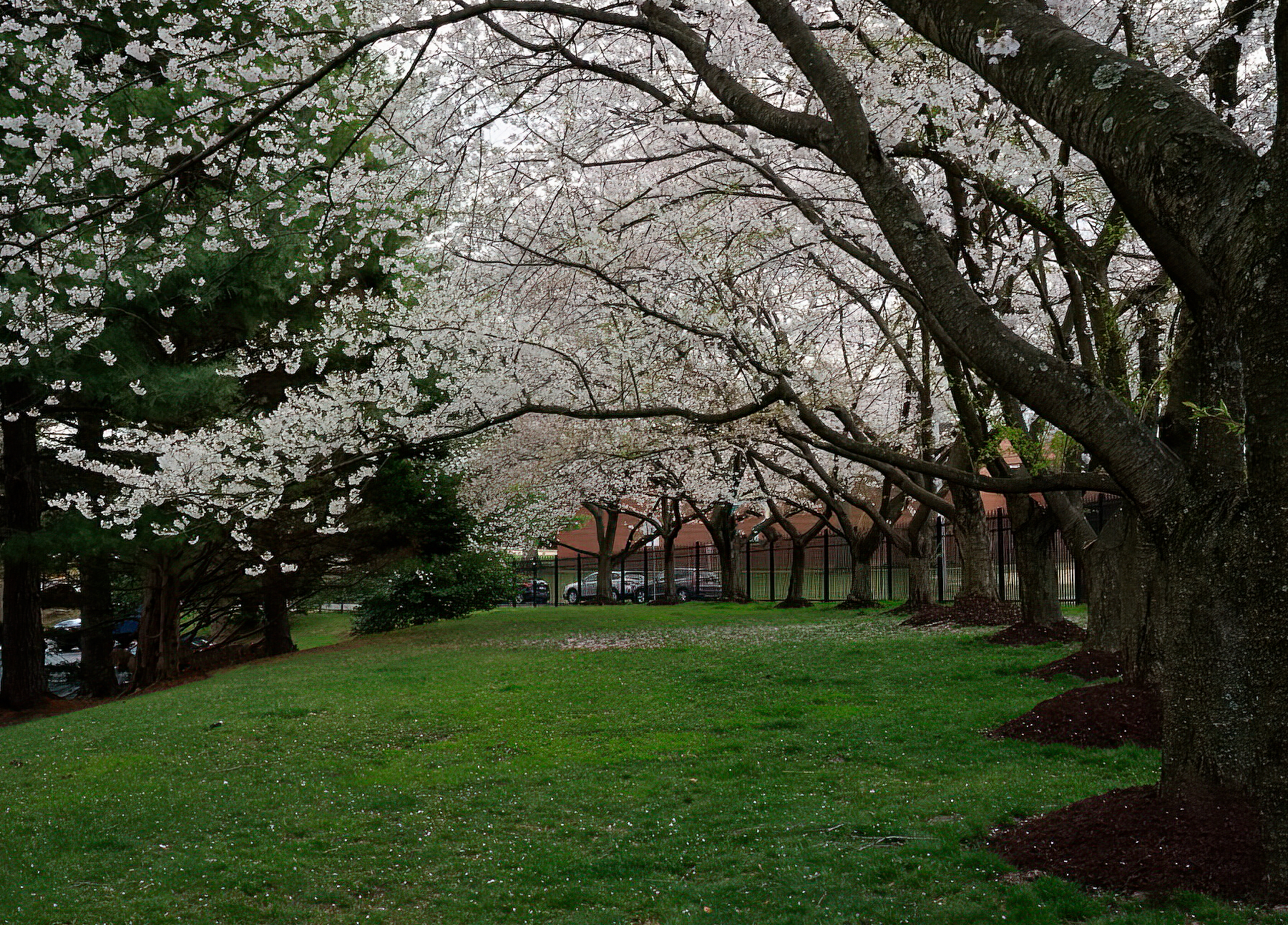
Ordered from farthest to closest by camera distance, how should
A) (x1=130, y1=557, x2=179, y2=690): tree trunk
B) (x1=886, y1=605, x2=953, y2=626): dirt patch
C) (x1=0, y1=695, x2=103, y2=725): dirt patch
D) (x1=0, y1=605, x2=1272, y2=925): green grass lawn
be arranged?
(x1=130, y1=557, x2=179, y2=690): tree trunk < (x1=886, y1=605, x2=953, y2=626): dirt patch < (x1=0, y1=695, x2=103, y2=725): dirt patch < (x1=0, y1=605, x2=1272, y2=925): green grass lawn

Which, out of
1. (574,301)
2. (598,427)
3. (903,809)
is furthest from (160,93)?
(903,809)

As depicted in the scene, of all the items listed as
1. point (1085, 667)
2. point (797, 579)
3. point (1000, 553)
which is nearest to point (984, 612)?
point (1000, 553)

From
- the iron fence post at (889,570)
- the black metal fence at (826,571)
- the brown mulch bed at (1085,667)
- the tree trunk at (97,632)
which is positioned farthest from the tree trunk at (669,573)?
the brown mulch bed at (1085,667)

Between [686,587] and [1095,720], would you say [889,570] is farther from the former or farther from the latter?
[1095,720]

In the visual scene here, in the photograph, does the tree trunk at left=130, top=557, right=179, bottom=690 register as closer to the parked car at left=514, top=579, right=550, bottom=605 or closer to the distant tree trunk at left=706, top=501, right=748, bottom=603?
the distant tree trunk at left=706, top=501, right=748, bottom=603

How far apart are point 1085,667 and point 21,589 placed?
49.2ft

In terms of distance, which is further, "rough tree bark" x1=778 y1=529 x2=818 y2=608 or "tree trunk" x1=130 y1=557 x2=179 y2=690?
"rough tree bark" x1=778 y1=529 x2=818 y2=608

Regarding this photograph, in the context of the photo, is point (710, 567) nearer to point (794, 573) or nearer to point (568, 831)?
point (794, 573)

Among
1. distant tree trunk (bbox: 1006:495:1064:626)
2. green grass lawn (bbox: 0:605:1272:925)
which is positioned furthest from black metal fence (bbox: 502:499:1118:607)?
green grass lawn (bbox: 0:605:1272:925)

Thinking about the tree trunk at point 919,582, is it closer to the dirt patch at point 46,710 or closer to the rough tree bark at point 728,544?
the rough tree bark at point 728,544

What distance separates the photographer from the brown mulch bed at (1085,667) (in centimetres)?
843

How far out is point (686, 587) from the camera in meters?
33.2

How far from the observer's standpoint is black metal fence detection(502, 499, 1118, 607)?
20.1 m

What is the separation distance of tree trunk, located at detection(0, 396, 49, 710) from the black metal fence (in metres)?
11.6
